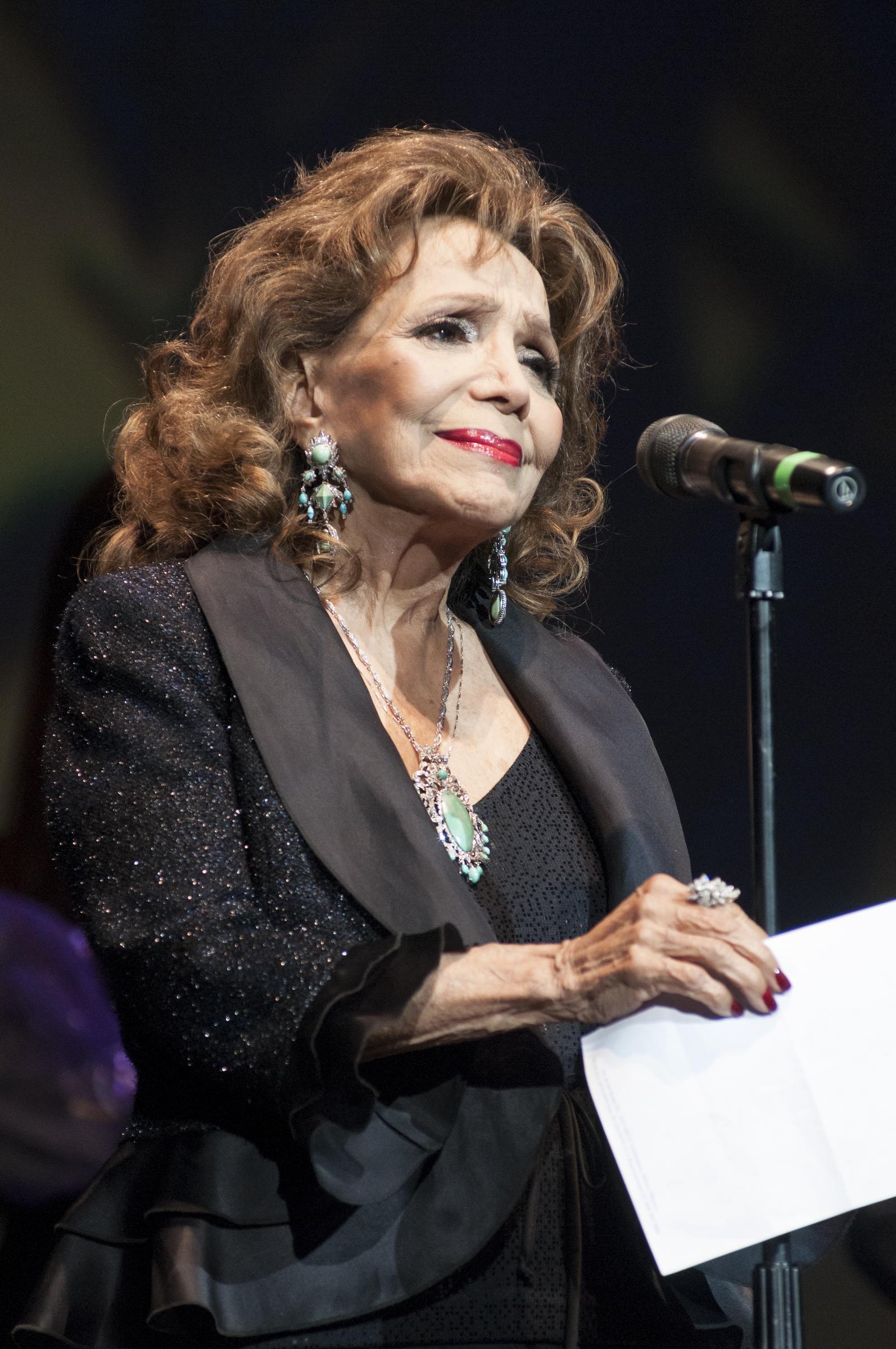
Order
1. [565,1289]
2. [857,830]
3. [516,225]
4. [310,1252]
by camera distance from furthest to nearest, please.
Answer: [857,830] < [516,225] < [565,1289] < [310,1252]

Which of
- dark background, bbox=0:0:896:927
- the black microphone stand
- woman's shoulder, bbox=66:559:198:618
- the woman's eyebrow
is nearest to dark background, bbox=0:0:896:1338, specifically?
dark background, bbox=0:0:896:927

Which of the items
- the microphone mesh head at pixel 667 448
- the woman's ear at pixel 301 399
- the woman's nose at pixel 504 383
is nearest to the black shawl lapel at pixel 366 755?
the woman's ear at pixel 301 399

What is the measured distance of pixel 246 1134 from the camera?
147cm

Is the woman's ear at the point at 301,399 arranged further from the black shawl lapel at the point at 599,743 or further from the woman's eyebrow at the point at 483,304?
the black shawl lapel at the point at 599,743

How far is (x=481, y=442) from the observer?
188cm

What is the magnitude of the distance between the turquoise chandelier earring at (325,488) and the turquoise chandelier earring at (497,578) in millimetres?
318

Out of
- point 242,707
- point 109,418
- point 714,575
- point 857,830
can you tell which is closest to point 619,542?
point 714,575

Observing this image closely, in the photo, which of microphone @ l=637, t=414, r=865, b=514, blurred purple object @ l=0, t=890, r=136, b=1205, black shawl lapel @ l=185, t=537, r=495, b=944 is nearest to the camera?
microphone @ l=637, t=414, r=865, b=514

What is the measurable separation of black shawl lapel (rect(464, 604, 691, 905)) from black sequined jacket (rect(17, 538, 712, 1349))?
0.94 feet

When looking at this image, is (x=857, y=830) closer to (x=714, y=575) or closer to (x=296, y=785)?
(x=714, y=575)

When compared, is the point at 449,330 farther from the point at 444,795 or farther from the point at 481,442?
the point at 444,795

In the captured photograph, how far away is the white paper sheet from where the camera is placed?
1318 mm

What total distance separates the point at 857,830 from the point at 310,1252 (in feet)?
5.15

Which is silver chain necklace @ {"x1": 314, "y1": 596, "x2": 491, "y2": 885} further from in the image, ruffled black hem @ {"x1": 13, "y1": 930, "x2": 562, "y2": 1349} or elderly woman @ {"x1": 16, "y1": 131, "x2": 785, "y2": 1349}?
ruffled black hem @ {"x1": 13, "y1": 930, "x2": 562, "y2": 1349}
